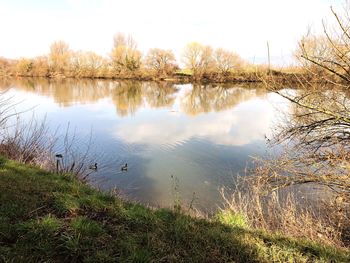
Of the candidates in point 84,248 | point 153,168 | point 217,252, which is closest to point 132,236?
point 84,248

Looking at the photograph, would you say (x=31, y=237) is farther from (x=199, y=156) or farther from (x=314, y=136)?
(x=199, y=156)

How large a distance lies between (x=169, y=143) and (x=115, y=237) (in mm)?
10915

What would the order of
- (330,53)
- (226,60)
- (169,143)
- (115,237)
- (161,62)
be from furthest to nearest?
1. (161,62)
2. (226,60)
3. (169,143)
4. (330,53)
5. (115,237)

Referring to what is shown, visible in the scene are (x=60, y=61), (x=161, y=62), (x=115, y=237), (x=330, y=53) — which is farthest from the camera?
(x=60, y=61)

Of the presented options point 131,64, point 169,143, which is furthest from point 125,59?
point 169,143

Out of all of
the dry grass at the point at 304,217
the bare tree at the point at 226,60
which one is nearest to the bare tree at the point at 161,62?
the bare tree at the point at 226,60

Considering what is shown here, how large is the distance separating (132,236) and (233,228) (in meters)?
1.53

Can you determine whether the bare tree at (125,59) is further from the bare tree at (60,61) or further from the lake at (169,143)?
the lake at (169,143)

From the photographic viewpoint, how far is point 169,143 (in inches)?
562

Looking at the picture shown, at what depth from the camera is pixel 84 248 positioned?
10.00 feet

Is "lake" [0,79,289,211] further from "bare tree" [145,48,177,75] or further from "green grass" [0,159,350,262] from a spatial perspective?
"bare tree" [145,48,177,75]

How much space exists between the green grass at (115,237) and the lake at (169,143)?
9.78 feet

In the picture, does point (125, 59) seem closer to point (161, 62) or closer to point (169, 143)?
point (161, 62)

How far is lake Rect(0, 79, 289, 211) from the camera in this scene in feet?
30.0
